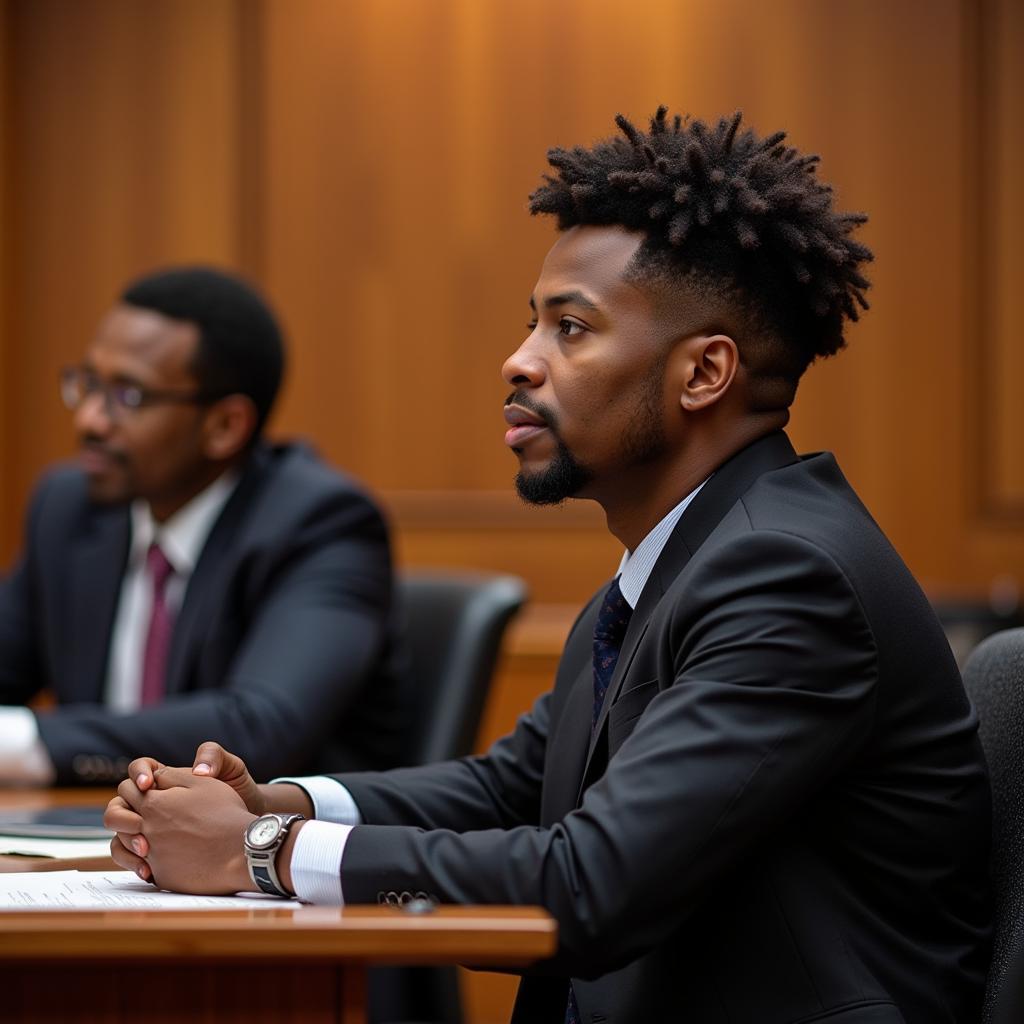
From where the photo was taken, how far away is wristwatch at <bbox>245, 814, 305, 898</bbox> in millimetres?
1253

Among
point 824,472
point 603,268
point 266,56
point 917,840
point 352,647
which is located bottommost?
point 352,647

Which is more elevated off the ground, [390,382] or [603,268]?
[603,268]

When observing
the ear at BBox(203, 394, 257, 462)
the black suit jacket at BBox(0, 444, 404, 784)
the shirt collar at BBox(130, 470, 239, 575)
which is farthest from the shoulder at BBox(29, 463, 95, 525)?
the ear at BBox(203, 394, 257, 462)

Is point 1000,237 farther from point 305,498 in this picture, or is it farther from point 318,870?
point 318,870

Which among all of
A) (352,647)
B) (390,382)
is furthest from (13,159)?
(352,647)

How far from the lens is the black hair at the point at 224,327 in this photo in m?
2.78

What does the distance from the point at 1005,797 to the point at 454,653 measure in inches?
46.3

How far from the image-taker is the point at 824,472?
147 centimetres

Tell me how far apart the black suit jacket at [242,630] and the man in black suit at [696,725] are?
74 centimetres

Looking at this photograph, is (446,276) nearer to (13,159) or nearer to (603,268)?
(13,159)

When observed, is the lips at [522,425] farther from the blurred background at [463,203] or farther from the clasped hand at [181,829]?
the blurred background at [463,203]

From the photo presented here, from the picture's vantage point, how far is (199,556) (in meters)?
2.65

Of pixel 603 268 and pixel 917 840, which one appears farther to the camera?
pixel 603 268

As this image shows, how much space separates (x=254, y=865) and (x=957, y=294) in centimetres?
329
